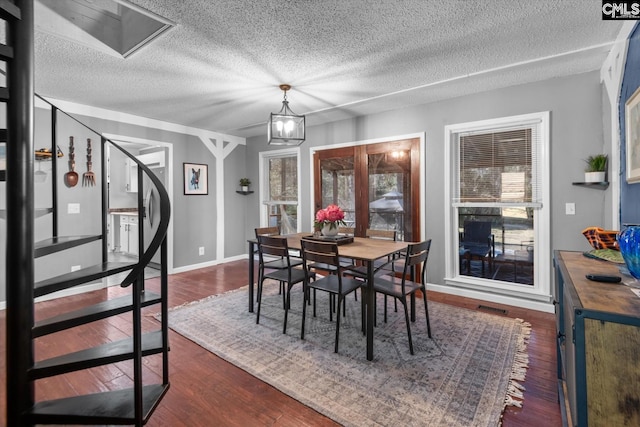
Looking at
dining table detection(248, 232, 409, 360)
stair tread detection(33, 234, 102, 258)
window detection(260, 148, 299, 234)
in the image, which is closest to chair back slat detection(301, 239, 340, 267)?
dining table detection(248, 232, 409, 360)

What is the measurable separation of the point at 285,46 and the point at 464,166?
8.53ft

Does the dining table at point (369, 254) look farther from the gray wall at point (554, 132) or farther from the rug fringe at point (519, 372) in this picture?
the gray wall at point (554, 132)

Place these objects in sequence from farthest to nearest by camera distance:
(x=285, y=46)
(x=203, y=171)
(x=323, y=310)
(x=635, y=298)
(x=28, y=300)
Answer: (x=203, y=171) < (x=323, y=310) < (x=285, y=46) < (x=28, y=300) < (x=635, y=298)

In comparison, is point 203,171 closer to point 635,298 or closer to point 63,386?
point 63,386

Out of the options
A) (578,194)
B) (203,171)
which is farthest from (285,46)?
(203,171)

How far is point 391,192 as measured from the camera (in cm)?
439

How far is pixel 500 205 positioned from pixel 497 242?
0.53 m

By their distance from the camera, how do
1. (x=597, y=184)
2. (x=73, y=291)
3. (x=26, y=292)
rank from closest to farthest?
(x=26, y=292) → (x=597, y=184) → (x=73, y=291)

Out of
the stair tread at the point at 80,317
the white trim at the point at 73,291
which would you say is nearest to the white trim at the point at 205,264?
the white trim at the point at 73,291

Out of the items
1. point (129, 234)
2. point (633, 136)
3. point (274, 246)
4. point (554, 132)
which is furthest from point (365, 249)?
point (129, 234)

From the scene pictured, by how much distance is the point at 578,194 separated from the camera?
304cm

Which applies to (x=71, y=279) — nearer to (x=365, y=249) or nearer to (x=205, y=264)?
(x=365, y=249)

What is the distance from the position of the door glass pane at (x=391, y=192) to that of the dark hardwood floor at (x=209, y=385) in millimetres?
1830

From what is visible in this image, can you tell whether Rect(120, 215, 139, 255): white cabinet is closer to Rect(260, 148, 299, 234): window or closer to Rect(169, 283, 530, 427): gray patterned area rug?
Rect(260, 148, 299, 234): window
